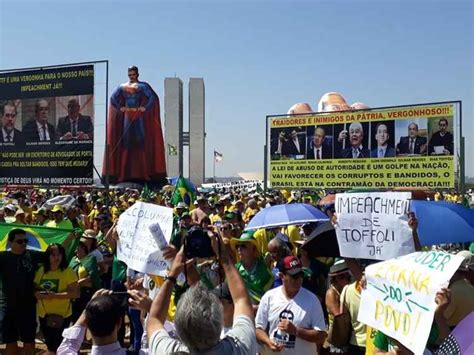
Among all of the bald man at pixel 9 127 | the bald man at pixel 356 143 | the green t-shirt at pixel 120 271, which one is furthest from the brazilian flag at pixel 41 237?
the bald man at pixel 9 127

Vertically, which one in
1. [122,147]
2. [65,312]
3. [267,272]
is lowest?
[65,312]

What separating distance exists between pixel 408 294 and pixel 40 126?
624 inches

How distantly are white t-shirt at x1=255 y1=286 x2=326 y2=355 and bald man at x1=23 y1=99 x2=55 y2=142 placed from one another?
1417 centimetres

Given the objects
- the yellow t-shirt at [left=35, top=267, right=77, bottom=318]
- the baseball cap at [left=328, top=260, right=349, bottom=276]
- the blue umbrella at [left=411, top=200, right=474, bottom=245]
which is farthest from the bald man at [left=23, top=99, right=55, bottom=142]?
the baseball cap at [left=328, top=260, right=349, bottom=276]

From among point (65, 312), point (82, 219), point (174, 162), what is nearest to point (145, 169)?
point (174, 162)

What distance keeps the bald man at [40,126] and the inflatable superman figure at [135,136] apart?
→ 82.6ft

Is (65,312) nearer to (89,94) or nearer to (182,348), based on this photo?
(182,348)

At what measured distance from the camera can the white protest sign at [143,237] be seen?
4.69 meters

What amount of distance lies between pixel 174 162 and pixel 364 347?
2458 inches

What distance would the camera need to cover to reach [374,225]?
456 cm

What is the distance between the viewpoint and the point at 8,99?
17578 millimetres

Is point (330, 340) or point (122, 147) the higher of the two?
point (122, 147)

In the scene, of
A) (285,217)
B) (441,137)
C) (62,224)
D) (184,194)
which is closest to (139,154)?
(184,194)

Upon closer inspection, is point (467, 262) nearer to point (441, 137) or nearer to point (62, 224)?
point (62, 224)
